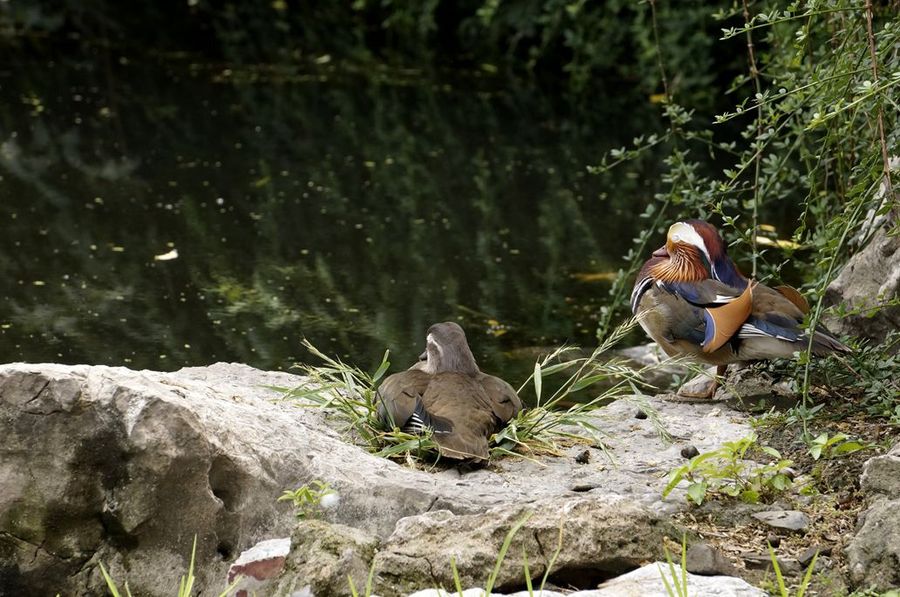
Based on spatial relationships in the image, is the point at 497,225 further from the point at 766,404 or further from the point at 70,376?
the point at 70,376

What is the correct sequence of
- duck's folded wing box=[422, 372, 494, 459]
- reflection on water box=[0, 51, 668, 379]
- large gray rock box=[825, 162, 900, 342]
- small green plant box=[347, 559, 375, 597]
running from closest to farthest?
small green plant box=[347, 559, 375, 597] < duck's folded wing box=[422, 372, 494, 459] < large gray rock box=[825, 162, 900, 342] < reflection on water box=[0, 51, 668, 379]

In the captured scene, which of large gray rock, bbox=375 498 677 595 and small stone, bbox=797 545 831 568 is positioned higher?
large gray rock, bbox=375 498 677 595

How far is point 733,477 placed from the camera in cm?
449

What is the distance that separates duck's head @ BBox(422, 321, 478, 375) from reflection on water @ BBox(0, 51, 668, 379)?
6.39ft

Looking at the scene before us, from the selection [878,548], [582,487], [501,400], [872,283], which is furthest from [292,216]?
[878,548]

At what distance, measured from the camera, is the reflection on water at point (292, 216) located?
7.80m

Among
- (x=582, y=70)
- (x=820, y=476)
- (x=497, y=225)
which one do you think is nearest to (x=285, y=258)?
(x=497, y=225)

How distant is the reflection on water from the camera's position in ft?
25.6

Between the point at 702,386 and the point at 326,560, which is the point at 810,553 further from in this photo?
the point at 702,386

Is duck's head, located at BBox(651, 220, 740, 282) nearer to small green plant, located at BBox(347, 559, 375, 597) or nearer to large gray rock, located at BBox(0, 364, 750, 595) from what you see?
large gray rock, located at BBox(0, 364, 750, 595)

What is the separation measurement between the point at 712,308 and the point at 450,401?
4.15ft

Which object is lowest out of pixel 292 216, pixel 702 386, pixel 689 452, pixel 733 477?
pixel 292 216

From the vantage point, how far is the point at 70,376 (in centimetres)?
421

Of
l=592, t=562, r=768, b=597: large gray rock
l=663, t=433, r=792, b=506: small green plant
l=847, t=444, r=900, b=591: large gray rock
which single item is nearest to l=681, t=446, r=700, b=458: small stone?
l=663, t=433, r=792, b=506: small green plant
